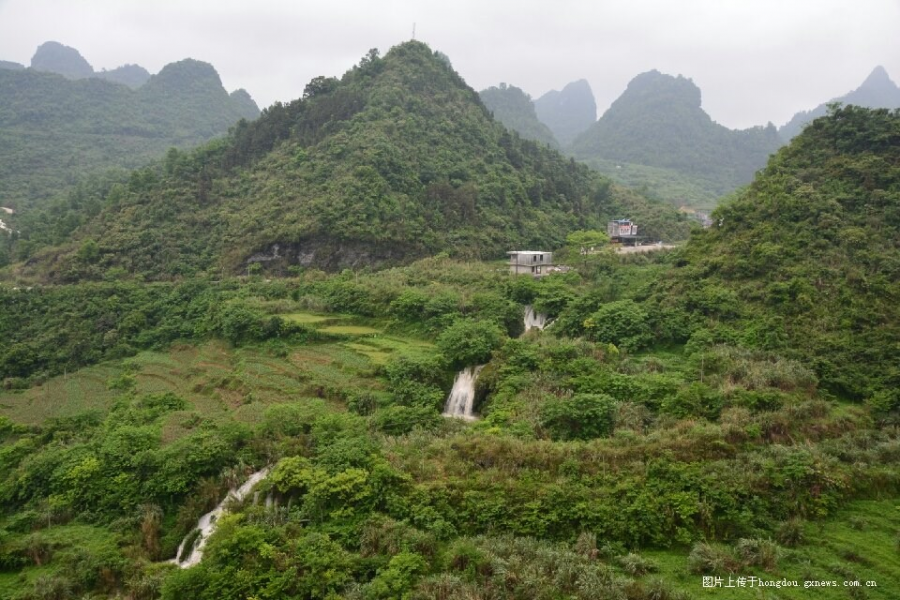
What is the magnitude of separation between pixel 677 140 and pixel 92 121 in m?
91.4

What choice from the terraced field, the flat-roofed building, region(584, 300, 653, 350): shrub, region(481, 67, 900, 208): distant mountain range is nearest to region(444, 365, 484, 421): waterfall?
the terraced field

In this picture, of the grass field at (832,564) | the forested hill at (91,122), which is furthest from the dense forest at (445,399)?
the forested hill at (91,122)

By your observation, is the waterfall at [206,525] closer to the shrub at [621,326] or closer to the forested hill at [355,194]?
the shrub at [621,326]

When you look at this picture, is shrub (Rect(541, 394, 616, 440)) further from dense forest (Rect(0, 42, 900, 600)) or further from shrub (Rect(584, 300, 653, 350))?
shrub (Rect(584, 300, 653, 350))

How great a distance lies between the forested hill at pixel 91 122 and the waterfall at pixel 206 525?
55778 millimetres

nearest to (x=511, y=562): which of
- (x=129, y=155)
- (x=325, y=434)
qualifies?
(x=325, y=434)

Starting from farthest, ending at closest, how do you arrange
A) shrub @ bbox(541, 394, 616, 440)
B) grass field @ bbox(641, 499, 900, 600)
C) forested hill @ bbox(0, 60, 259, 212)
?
forested hill @ bbox(0, 60, 259, 212) → shrub @ bbox(541, 394, 616, 440) → grass field @ bbox(641, 499, 900, 600)

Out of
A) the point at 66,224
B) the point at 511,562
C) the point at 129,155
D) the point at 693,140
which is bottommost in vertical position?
the point at 511,562

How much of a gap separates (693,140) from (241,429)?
10228cm

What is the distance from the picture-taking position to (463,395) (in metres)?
21.4

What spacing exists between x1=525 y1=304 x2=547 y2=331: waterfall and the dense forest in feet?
0.55

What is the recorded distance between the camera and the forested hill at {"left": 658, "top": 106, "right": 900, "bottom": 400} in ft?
61.7

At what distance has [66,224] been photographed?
136 feet

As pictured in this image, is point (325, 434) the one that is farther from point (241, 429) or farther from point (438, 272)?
point (438, 272)
